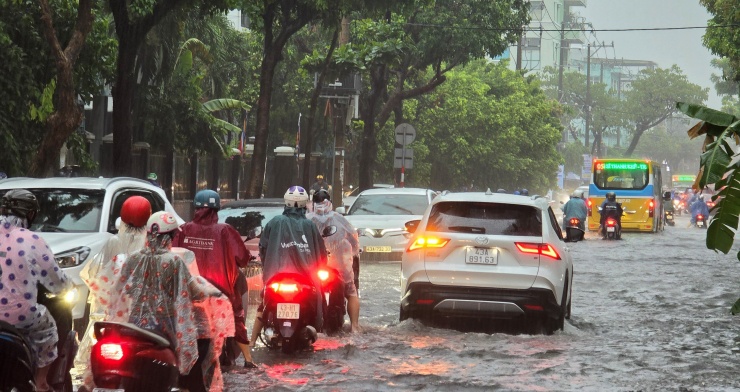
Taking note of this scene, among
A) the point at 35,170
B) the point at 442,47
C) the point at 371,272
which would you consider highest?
the point at 442,47

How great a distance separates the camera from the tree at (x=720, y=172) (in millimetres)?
7465

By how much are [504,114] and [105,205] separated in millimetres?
56362

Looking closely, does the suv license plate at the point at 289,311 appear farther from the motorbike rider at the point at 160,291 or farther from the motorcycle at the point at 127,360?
the motorcycle at the point at 127,360

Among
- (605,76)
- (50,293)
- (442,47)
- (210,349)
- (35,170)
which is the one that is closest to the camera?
(50,293)

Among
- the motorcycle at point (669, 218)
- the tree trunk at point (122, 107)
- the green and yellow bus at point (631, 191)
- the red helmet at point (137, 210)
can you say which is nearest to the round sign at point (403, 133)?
the green and yellow bus at point (631, 191)

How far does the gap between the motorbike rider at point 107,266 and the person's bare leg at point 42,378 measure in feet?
1.07

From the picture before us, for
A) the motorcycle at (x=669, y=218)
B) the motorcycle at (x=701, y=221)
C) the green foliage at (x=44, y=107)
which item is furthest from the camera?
the motorcycle at (x=669, y=218)

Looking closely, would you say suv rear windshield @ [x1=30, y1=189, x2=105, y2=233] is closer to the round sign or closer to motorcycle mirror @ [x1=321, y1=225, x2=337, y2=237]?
motorcycle mirror @ [x1=321, y1=225, x2=337, y2=237]

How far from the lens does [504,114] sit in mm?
68062

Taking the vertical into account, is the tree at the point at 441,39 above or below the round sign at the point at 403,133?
above

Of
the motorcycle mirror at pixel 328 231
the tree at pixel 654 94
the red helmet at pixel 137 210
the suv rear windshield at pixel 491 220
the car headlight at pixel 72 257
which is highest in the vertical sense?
the tree at pixel 654 94

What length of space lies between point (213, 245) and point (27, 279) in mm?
2764

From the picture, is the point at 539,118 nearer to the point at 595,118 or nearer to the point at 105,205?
the point at 595,118

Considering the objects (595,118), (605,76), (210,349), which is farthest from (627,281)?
(605,76)
